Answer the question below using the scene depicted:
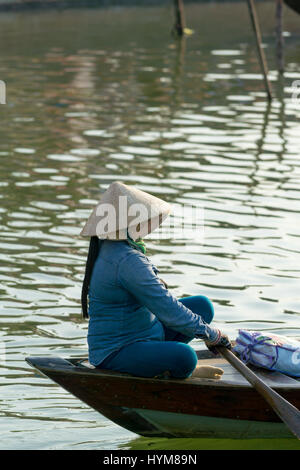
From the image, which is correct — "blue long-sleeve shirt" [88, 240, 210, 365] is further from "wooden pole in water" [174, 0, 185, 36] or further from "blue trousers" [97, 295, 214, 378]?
"wooden pole in water" [174, 0, 185, 36]

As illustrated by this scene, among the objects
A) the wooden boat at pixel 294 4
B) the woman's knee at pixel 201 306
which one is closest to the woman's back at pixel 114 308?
the woman's knee at pixel 201 306

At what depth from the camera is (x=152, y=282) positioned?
18.4 feet

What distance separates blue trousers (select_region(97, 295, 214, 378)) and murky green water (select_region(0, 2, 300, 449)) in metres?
0.60

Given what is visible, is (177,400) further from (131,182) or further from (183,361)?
(131,182)

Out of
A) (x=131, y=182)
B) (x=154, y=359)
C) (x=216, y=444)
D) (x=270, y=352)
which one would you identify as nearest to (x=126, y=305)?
(x=154, y=359)

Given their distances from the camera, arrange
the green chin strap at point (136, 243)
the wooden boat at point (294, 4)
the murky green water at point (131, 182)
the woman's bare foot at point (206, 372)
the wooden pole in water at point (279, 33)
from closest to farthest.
Result: the green chin strap at point (136, 243)
the woman's bare foot at point (206, 372)
the murky green water at point (131, 182)
the wooden boat at point (294, 4)
the wooden pole in water at point (279, 33)

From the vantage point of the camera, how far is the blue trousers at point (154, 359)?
18.7ft

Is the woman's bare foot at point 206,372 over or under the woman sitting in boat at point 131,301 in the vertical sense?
under

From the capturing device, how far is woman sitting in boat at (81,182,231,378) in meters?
5.62

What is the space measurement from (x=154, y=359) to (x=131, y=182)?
22.3 feet

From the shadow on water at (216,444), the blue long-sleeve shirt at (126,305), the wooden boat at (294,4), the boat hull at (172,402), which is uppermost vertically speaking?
the wooden boat at (294,4)

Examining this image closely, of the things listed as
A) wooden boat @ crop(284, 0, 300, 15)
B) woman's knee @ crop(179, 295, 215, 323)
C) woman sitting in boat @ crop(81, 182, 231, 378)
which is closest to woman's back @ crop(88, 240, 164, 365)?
woman sitting in boat @ crop(81, 182, 231, 378)

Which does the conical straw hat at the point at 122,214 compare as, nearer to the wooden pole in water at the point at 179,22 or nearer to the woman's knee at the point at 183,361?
the woman's knee at the point at 183,361

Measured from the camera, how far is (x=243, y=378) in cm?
601
